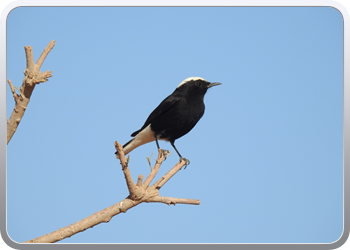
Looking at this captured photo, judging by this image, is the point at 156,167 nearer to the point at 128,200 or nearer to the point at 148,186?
the point at 148,186

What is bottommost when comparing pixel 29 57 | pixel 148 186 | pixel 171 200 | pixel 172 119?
pixel 171 200

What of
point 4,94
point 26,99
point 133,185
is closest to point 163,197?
point 133,185

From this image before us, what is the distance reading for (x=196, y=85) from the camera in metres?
8.05

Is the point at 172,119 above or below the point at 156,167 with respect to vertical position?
above

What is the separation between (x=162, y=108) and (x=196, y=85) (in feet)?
3.53

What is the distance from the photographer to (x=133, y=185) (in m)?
4.80

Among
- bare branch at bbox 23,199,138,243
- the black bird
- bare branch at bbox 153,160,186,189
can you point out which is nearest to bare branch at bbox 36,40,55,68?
bare branch at bbox 23,199,138,243

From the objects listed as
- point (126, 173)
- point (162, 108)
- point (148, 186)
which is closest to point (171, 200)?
point (148, 186)

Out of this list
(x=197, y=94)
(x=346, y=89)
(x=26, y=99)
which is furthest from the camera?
(x=197, y=94)

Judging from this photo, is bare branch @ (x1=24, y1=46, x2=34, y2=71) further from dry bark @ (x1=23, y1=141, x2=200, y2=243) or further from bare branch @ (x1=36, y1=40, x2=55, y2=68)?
dry bark @ (x1=23, y1=141, x2=200, y2=243)

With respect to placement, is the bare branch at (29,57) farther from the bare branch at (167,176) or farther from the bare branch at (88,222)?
the bare branch at (167,176)

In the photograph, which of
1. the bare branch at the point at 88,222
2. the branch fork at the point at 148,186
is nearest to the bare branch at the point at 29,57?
the branch fork at the point at 148,186
